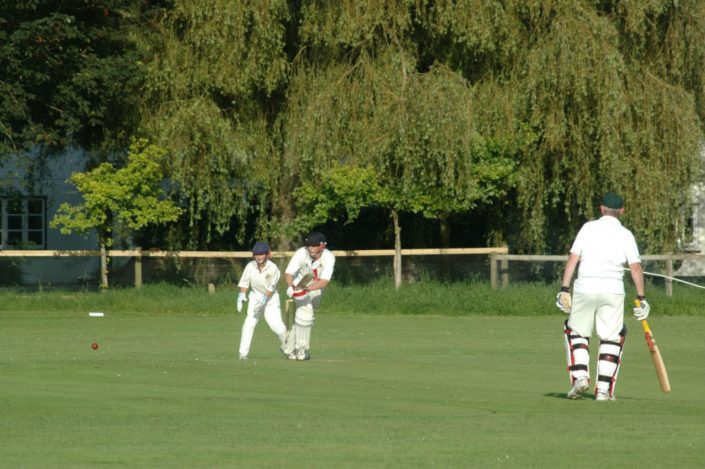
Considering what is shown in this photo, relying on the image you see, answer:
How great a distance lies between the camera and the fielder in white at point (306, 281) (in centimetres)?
1753

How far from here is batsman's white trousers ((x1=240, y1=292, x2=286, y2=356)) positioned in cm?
1795

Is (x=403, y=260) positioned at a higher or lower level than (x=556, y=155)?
lower

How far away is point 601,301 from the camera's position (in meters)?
12.6

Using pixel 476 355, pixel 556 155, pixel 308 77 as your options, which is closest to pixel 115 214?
pixel 308 77

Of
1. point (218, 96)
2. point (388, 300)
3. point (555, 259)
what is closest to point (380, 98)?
point (218, 96)

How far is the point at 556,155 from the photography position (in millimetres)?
32062

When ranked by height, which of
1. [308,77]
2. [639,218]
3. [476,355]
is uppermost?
[308,77]

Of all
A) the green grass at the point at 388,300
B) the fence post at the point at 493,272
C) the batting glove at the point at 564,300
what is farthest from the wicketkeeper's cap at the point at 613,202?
the fence post at the point at 493,272

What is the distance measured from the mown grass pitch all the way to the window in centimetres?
2086

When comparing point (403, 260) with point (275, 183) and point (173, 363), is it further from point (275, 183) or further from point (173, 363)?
point (173, 363)

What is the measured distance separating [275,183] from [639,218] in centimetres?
862

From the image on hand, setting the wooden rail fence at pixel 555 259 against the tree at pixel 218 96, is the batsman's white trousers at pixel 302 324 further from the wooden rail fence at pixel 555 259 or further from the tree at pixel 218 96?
the tree at pixel 218 96

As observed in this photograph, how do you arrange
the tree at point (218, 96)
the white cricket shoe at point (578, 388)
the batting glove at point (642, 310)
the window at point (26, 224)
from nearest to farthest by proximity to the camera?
the white cricket shoe at point (578, 388) < the batting glove at point (642, 310) < the tree at point (218, 96) < the window at point (26, 224)

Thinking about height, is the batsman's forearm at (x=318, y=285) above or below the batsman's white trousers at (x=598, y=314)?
above
